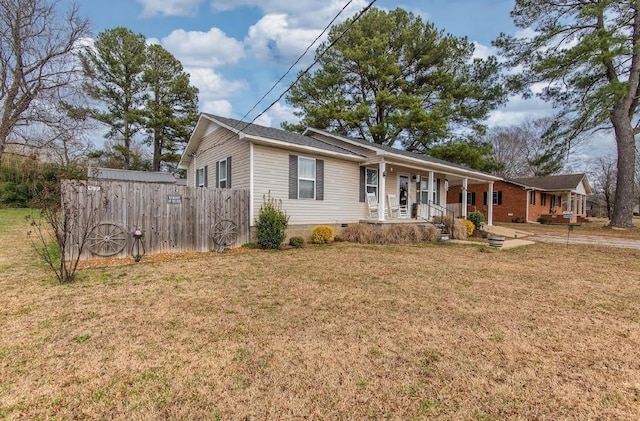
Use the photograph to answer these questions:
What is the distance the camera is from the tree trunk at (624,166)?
53.9ft

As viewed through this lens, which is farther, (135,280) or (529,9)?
(529,9)

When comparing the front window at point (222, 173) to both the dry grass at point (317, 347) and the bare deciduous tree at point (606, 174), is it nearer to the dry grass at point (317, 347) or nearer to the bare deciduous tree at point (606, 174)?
the dry grass at point (317, 347)

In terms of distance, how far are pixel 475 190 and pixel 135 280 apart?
25.1 m

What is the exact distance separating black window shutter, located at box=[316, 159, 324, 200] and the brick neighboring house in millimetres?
16775

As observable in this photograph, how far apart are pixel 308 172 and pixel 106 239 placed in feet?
20.2

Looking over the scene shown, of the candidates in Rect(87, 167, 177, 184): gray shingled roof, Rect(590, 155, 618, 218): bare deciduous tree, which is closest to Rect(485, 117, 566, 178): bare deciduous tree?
Rect(590, 155, 618, 218): bare deciduous tree

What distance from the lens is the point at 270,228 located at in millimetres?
9047

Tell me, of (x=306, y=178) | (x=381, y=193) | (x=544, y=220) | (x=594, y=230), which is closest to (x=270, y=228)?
(x=306, y=178)

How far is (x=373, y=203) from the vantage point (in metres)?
12.7

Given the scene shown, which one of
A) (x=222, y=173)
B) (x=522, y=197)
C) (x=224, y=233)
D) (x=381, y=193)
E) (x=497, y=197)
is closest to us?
(x=224, y=233)

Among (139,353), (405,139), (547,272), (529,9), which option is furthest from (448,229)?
(529,9)

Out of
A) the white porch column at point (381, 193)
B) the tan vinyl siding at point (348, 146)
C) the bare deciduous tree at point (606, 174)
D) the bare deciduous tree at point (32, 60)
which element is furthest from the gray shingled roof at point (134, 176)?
the bare deciduous tree at point (606, 174)

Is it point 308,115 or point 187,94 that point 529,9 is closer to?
point 308,115

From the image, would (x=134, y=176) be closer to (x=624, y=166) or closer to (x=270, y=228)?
(x=270, y=228)
